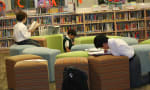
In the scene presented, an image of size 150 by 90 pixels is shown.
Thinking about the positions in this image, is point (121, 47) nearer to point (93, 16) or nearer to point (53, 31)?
point (53, 31)

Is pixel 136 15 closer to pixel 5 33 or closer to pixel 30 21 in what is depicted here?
pixel 30 21

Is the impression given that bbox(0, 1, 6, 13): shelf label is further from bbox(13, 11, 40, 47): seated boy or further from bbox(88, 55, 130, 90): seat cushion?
bbox(88, 55, 130, 90): seat cushion

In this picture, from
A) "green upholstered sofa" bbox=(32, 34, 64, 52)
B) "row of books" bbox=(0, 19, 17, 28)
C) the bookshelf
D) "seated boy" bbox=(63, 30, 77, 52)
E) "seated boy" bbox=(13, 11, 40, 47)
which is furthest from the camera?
"row of books" bbox=(0, 19, 17, 28)

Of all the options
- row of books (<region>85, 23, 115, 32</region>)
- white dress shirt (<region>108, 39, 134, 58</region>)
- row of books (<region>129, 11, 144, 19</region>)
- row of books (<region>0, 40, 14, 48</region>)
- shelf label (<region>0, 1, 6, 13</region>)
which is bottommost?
row of books (<region>0, 40, 14, 48</region>)

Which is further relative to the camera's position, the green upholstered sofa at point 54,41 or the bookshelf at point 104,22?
the bookshelf at point 104,22

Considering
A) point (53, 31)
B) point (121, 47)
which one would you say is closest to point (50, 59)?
point (121, 47)

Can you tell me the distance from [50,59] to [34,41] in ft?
5.36

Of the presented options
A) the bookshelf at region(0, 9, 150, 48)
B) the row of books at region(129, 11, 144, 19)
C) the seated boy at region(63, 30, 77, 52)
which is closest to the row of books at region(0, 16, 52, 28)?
the bookshelf at region(0, 9, 150, 48)

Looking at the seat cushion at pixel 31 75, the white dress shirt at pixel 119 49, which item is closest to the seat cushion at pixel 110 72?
the white dress shirt at pixel 119 49

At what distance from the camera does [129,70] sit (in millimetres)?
4262

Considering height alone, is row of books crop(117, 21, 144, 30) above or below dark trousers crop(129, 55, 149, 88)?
above

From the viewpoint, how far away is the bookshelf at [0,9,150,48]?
991cm

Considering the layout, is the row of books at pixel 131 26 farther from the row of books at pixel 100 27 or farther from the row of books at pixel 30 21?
the row of books at pixel 30 21

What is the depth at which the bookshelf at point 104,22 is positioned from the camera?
32.5ft
